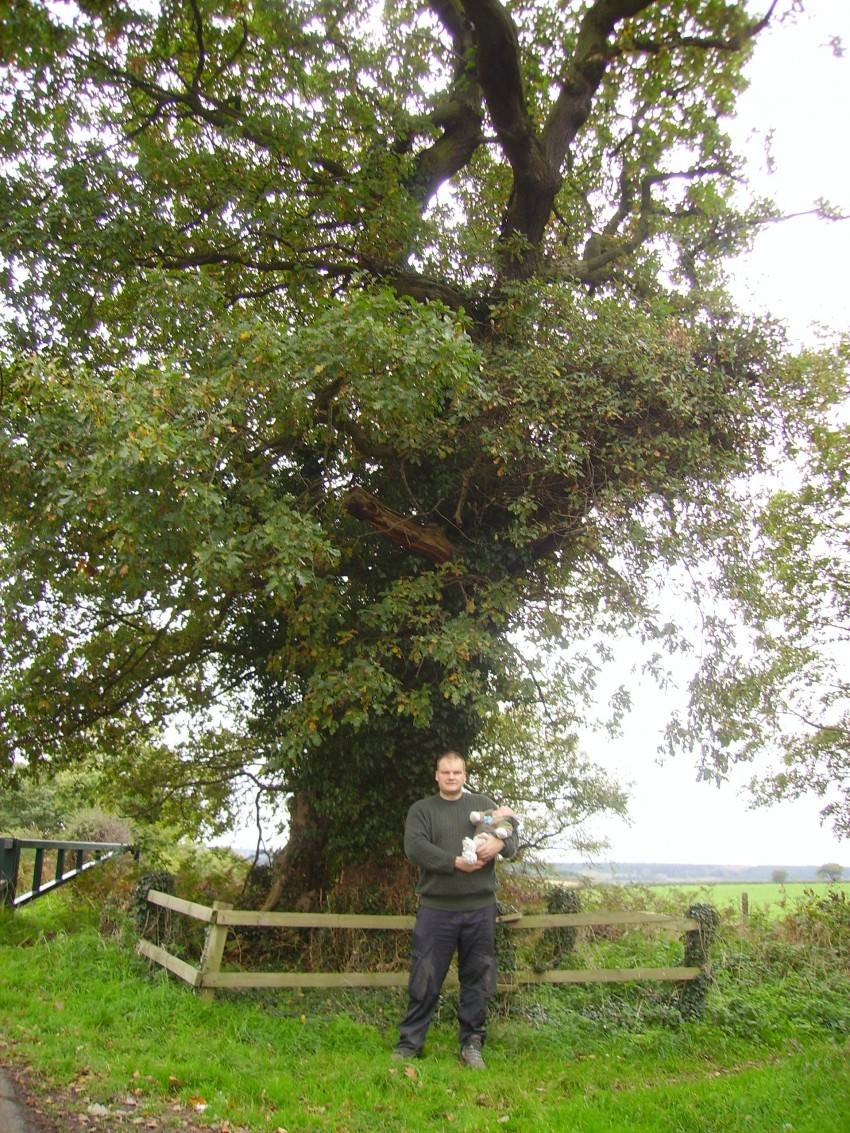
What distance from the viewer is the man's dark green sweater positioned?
249 inches

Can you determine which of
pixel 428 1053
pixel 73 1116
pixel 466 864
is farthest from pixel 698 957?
pixel 73 1116

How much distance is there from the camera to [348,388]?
26.5 feet

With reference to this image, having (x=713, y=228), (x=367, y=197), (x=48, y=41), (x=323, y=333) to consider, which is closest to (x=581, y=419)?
(x=323, y=333)

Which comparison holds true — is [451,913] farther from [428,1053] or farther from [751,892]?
[751,892]

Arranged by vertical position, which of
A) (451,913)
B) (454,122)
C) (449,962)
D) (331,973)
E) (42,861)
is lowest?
(331,973)

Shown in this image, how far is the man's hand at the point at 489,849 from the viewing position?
623 cm

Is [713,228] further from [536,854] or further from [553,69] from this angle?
[536,854]

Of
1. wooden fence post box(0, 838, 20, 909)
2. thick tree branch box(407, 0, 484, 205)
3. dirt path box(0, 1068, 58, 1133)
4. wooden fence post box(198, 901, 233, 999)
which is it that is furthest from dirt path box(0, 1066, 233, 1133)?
thick tree branch box(407, 0, 484, 205)

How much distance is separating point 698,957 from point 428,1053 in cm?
295

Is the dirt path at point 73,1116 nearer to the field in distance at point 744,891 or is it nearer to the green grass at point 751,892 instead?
the green grass at point 751,892

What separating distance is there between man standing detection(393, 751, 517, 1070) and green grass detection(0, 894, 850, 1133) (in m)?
0.31

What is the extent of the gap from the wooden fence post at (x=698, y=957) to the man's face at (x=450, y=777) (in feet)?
10.0

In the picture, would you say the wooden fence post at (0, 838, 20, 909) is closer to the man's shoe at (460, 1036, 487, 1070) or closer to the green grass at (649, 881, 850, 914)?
the man's shoe at (460, 1036, 487, 1070)

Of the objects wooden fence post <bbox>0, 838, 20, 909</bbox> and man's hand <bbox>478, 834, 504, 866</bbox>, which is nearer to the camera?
man's hand <bbox>478, 834, 504, 866</bbox>
